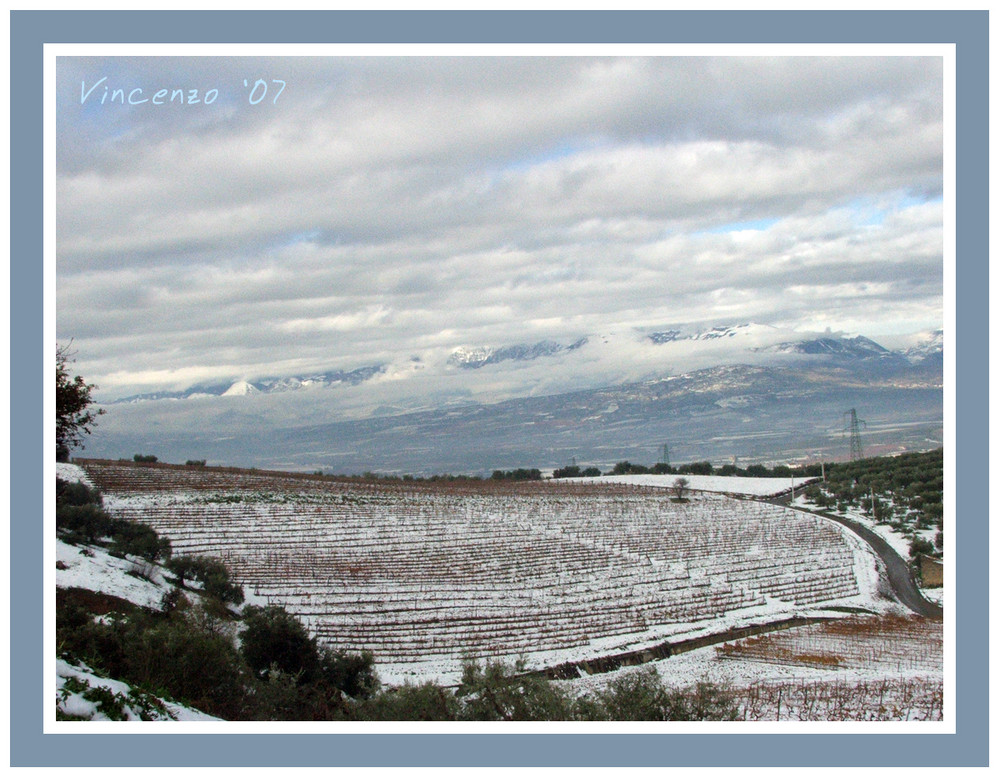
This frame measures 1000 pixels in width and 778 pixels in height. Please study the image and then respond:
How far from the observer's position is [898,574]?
63.9 feet

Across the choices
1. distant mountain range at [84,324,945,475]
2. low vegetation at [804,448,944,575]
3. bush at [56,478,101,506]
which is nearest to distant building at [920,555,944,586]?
low vegetation at [804,448,944,575]

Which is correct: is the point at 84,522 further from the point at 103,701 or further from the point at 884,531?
the point at 884,531

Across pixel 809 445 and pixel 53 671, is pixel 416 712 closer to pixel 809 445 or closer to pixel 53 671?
pixel 53 671

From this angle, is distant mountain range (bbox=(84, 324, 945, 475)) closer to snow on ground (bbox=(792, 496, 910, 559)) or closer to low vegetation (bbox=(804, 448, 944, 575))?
low vegetation (bbox=(804, 448, 944, 575))

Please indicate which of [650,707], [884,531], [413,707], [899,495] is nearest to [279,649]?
[413,707]

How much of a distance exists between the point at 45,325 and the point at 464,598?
11.6 meters

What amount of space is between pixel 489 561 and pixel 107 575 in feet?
33.0

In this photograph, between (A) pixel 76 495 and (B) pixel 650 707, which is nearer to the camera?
(B) pixel 650 707

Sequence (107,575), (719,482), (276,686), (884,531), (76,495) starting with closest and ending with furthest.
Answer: (276,686) < (107,575) < (76,495) < (884,531) < (719,482)

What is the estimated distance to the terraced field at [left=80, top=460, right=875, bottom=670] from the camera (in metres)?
14.9

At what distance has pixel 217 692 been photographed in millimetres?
8719

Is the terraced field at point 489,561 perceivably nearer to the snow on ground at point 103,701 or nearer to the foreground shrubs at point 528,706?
the foreground shrubs at point 528,706
